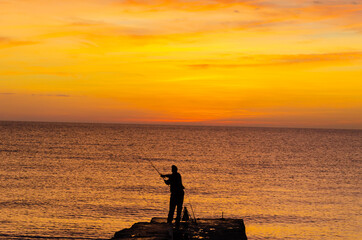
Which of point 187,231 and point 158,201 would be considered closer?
point 187,231

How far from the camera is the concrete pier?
1550cm

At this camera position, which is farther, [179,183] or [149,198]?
[149,198]

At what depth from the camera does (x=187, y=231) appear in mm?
16328

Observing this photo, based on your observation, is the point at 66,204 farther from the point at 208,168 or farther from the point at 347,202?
the point at 208,168

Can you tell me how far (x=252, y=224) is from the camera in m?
24.4

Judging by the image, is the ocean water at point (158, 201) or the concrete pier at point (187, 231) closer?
the concrete pier at point (187, 231)

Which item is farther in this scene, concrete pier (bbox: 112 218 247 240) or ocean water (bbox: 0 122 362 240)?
ocean water (bbox: 0 122 362 240)

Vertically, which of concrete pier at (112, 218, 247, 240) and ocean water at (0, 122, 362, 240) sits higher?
concrete pier at (112, 218, 247, 240)

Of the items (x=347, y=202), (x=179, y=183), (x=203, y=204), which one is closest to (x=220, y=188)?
(x=203, y=204)

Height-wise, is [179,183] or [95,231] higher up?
[179,183]

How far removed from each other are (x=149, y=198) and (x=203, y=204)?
4134 millimetres

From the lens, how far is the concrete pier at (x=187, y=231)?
50.9ft

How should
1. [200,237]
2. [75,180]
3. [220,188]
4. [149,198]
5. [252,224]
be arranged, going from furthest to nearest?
[75,180], [220,188], [149,198], [252,224], [200,237]

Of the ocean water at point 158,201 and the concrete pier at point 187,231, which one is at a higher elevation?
the concrete pier at point 187,231
